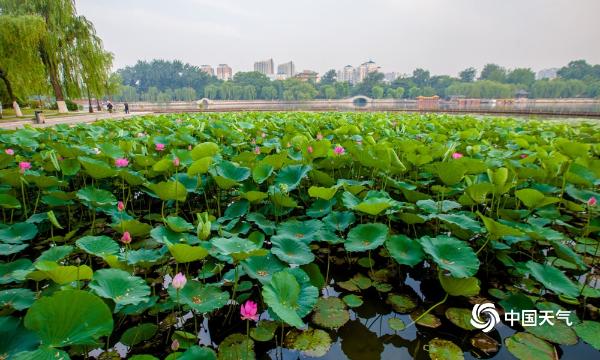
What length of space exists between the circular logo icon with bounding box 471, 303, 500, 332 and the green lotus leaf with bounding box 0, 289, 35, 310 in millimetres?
1668

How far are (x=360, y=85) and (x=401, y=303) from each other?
83.9m

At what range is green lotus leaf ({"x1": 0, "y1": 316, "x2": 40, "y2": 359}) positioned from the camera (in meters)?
0.92

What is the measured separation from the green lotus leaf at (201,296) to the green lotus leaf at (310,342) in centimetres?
33

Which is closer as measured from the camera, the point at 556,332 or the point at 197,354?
the point at 197,354

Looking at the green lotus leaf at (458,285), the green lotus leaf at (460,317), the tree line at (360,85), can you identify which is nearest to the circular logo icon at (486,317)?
the green lotus leaf at (460,317)

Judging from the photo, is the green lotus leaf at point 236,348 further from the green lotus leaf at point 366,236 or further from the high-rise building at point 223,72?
the high-rise building at point 223,72

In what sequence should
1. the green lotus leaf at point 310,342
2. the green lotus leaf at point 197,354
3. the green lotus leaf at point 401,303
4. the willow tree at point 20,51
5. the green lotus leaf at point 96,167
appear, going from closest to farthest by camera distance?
the green lotus leaf at point 197,354 → the green lotus leaf at point 310,342 → the green lotus leaf at point 401,303 → the green lotus leaf at point 96,167 → the willow tree at point 20,51

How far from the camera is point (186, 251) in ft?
3.65

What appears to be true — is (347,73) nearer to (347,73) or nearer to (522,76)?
(347,73)

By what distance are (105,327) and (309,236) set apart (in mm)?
888

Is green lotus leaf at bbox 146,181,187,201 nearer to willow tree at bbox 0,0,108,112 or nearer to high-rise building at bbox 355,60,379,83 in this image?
willow tree at bbox 0,0,108,112

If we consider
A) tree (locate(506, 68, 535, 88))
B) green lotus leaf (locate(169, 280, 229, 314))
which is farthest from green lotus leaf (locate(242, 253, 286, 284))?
tree (locate(506, 68, 535, 88))

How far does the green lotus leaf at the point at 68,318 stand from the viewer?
80cm

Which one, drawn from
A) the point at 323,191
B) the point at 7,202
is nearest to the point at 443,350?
the point at 323,191
